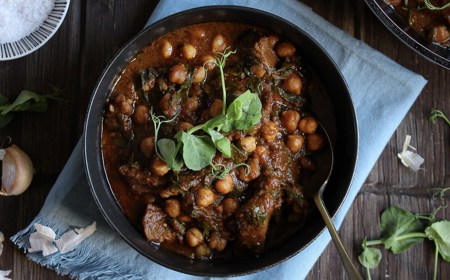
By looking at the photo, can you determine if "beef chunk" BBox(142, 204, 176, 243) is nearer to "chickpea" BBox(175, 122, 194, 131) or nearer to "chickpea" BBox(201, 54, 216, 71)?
"chickpea" BBox(175, 122, 194, 131)

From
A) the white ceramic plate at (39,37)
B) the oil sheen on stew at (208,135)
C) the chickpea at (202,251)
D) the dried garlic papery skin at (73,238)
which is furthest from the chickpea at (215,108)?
the white ceramic plate at (39,37)

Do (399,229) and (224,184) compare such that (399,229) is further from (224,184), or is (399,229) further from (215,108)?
(215,108)

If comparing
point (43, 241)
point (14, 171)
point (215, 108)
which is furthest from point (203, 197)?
point (14, 171)

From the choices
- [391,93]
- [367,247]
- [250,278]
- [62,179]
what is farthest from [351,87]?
[62,179]

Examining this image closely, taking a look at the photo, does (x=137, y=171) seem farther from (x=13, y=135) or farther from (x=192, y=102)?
(x=13, y=135)

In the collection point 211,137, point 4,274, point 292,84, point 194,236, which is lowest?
point 4,274

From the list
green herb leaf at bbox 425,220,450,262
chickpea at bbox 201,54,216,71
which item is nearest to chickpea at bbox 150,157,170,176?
chickpea at bbox 201,54,216,71
